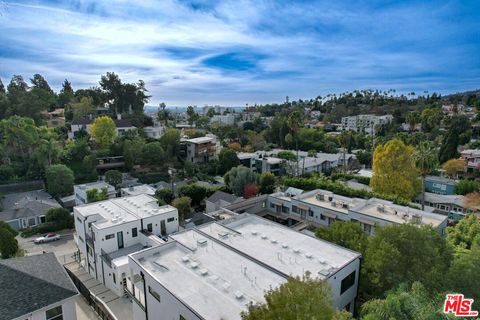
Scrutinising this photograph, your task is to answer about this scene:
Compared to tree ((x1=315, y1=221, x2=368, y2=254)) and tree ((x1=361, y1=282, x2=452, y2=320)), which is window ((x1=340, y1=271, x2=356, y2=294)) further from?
tree ((x1=361, y1=282, x2=452, y2=320))

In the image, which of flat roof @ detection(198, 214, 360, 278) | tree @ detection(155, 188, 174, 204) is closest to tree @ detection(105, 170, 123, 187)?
tree @ detection(155, 188, 174, 204)

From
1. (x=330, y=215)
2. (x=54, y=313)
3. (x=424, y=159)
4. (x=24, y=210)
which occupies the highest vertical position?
(x=424, y=159)

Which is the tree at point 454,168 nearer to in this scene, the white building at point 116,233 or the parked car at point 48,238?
the white building at point 116,233

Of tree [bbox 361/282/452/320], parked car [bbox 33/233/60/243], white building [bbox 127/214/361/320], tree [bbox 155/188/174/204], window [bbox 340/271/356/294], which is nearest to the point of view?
tree [bbox 361/282/452/320]

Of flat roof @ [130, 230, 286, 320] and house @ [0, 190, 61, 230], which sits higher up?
flat roof @ [130, 230, 286, 320]

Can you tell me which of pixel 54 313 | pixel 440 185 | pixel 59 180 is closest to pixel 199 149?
pixel 59 180

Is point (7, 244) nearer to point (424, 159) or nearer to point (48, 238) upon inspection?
point (48, 238)

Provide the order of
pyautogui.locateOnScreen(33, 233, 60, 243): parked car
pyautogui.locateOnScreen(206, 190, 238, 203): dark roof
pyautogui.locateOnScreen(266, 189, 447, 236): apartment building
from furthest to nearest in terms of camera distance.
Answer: pyautogui.locateOnScreen(206, 190, 238, 203): dark roof < pyautogui.locateOnScreen(33, 233, 60, 243): parked car < pyautogui.locateOnScreen(266, 189, 447, 236): apartment building
